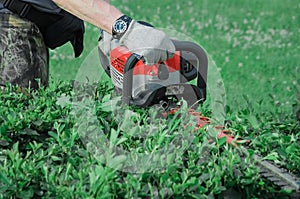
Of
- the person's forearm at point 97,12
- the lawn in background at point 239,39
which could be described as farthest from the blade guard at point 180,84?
the lawn in background at point 239,39

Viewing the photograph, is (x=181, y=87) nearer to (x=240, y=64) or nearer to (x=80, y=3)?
(x=80, y=3)

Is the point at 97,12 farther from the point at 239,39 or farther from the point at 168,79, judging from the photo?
the point at 239,39

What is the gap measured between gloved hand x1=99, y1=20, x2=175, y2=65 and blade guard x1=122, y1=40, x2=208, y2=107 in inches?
3.6

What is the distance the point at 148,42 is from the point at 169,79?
434 millimetres

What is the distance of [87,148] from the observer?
3004mm

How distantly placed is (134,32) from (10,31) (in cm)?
113

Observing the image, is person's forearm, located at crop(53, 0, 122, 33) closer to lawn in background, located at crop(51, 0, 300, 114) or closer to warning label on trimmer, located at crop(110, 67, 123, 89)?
warning label on trimmer, located at crop(110, 67, 123, 89)

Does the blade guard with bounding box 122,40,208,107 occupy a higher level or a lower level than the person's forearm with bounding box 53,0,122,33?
lower

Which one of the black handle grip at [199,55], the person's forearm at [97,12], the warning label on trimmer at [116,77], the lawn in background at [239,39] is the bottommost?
the lawn in background at [239,39]

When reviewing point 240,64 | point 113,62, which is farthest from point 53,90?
point 240,64

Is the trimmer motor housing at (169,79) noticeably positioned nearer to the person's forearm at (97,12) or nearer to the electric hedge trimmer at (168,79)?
the electric hedge trimmer at (168,79)

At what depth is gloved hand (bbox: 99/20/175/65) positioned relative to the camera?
3381 mm

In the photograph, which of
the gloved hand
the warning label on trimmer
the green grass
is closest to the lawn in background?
the warning label on trimmer

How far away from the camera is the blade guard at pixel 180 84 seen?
3607mm
